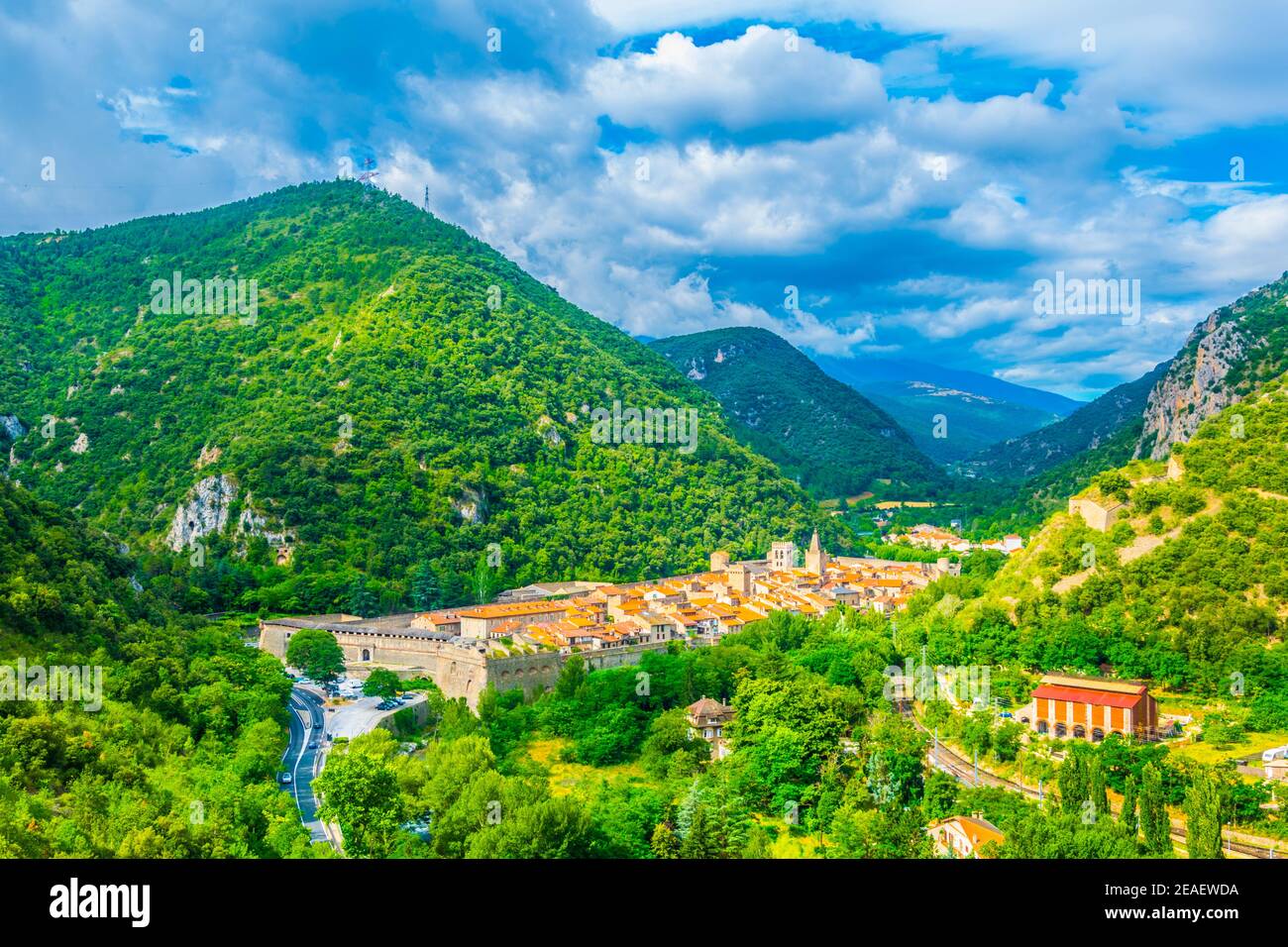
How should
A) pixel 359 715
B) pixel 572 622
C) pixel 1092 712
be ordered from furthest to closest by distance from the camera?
1. pixel 572 622
2. pixel 359 715
3. pixel 1092 712

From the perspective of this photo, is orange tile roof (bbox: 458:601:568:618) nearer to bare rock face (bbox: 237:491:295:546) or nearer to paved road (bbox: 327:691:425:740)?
paved road (bbox: 327:691:425:740)

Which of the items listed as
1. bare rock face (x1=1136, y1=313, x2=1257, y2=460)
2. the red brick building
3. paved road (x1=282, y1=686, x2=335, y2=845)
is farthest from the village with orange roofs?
bare rock face (x1=1136, y1=313, x2=1257, y2=460)

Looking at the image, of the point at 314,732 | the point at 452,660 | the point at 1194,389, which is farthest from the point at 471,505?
the point at 1194,389

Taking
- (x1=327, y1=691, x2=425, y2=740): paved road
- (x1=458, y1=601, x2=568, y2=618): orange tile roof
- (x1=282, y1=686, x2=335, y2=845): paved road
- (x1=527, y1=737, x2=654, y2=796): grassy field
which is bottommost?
(x1=527, y1=737, x2=654, y2=796): grassy field

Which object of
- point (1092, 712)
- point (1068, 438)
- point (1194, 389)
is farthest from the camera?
point (1068, 438)

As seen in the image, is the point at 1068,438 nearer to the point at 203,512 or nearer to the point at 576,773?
the point at 203,512

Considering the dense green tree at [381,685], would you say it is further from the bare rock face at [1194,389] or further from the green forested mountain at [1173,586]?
the bare rock face at [1194,389]
